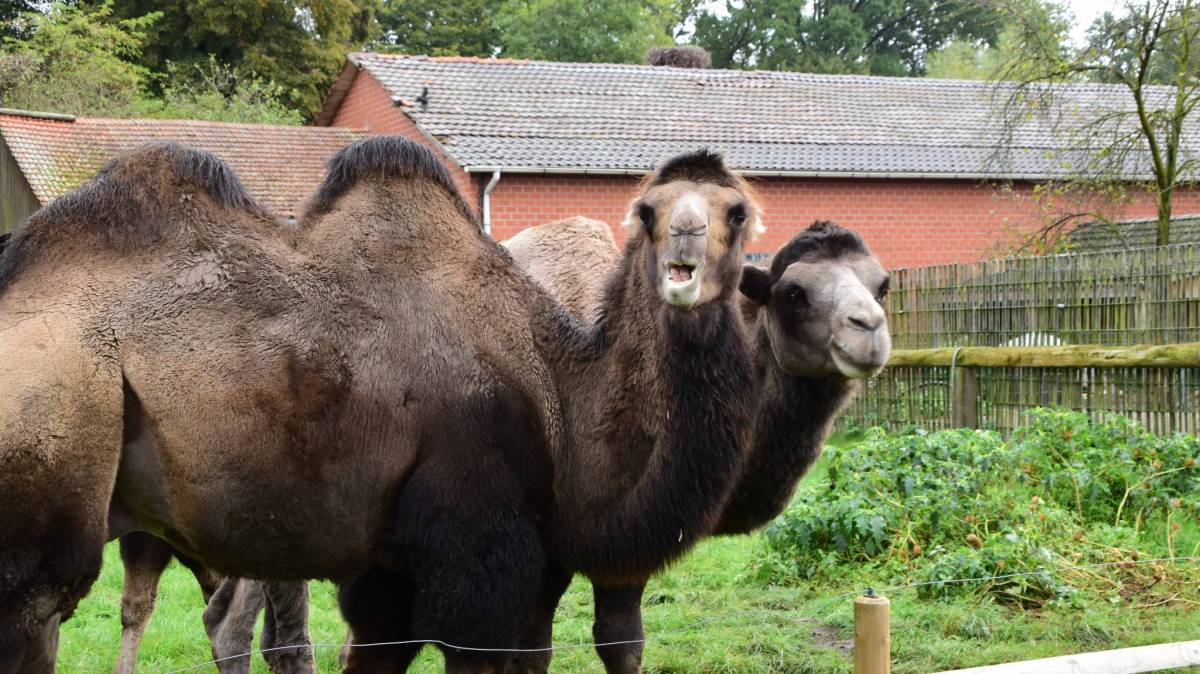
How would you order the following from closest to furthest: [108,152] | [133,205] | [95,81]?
[133,205] < [108,152] < [95,81]

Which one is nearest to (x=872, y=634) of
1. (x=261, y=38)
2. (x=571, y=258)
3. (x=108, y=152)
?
(x=571, y=258)

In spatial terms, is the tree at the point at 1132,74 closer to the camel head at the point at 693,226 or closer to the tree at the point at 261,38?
the camel head at the point at 693,226

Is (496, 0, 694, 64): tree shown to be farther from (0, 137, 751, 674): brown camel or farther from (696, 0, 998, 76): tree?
(0, 137, 751, 674): brown camel

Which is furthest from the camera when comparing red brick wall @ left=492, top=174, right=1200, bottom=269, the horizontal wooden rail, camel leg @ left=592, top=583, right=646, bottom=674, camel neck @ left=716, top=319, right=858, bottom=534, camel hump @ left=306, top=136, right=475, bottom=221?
red brick wall @ left=492, top=174, right=1200, bottom=269

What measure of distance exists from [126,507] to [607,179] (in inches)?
851

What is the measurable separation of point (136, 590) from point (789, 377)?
3643mm

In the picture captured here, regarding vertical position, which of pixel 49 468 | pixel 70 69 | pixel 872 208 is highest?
pixel 70 69

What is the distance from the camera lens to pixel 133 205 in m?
4.86

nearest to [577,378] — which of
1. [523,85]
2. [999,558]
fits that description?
[999,558]

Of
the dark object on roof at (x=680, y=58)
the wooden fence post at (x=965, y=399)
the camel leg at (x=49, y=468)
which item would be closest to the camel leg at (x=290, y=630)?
the camel leg at (x=49, y=468)

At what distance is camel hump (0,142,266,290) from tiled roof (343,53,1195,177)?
19.0 meters

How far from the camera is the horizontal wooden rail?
10.5 meters

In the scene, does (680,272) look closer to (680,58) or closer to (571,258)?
(571,258)

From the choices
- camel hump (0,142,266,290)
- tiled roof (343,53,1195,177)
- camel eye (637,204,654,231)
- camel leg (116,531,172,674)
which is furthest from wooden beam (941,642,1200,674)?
tiled roof (343,53,1195,177)
